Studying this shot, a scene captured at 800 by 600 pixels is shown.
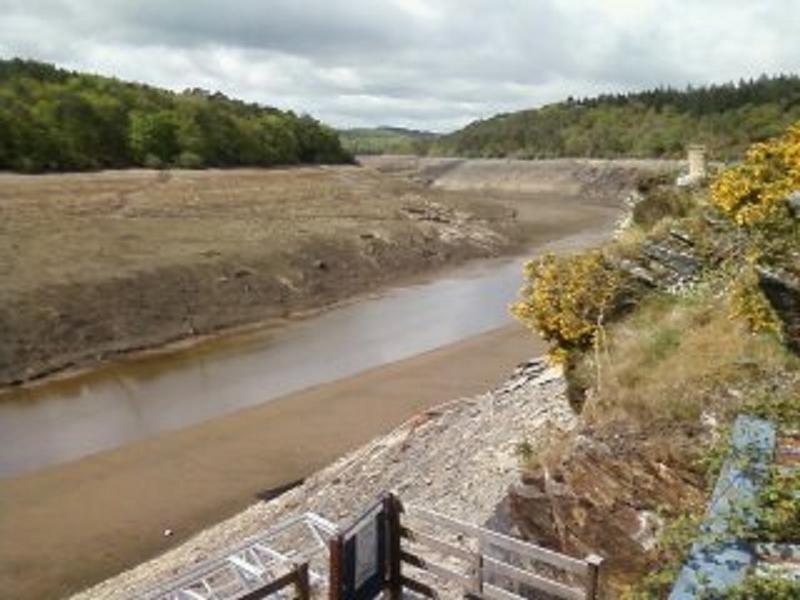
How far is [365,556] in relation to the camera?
396 inches

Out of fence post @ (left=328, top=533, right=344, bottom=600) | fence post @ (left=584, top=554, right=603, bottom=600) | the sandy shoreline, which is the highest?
fence post @ (left=584, top=554, right=603, bottom=600)

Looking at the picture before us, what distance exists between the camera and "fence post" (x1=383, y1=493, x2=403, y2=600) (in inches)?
405

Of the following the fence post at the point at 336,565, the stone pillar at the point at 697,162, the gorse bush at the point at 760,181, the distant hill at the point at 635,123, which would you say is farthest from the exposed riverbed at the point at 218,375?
the distant hill at the point at 635,123

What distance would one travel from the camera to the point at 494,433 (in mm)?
16922

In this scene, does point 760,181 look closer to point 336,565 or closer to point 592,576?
point 592,576

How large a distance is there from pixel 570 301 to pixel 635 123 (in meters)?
135

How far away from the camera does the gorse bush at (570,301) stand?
14.3 meters

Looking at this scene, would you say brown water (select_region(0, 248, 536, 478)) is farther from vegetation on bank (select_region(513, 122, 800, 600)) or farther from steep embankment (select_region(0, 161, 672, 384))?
vegetation on bank (select_region(513, 122, 800, 600))

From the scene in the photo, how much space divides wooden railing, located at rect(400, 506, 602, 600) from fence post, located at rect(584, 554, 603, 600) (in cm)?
11

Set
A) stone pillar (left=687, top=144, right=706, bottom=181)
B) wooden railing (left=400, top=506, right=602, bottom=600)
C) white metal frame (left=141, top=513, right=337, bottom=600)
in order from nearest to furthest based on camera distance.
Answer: wooden railing (left=400, top=506, right=602, bottom=600) → white metal frame (left=141, top=513, right=337, bottom=600) → stone pillar (left=687, top=144, right=706, bottom=181)

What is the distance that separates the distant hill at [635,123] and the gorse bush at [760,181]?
9008 cm

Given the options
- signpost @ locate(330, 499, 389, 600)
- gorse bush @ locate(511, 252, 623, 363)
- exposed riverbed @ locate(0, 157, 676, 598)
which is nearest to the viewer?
signpost @ locate(330, 499, 389, 600)

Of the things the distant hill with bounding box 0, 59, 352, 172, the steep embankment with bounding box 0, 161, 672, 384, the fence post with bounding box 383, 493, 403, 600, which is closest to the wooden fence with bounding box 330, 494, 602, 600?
the fence post with bounding box 383, 493, 403, 600

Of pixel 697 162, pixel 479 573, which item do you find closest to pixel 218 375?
pixel 697 162
